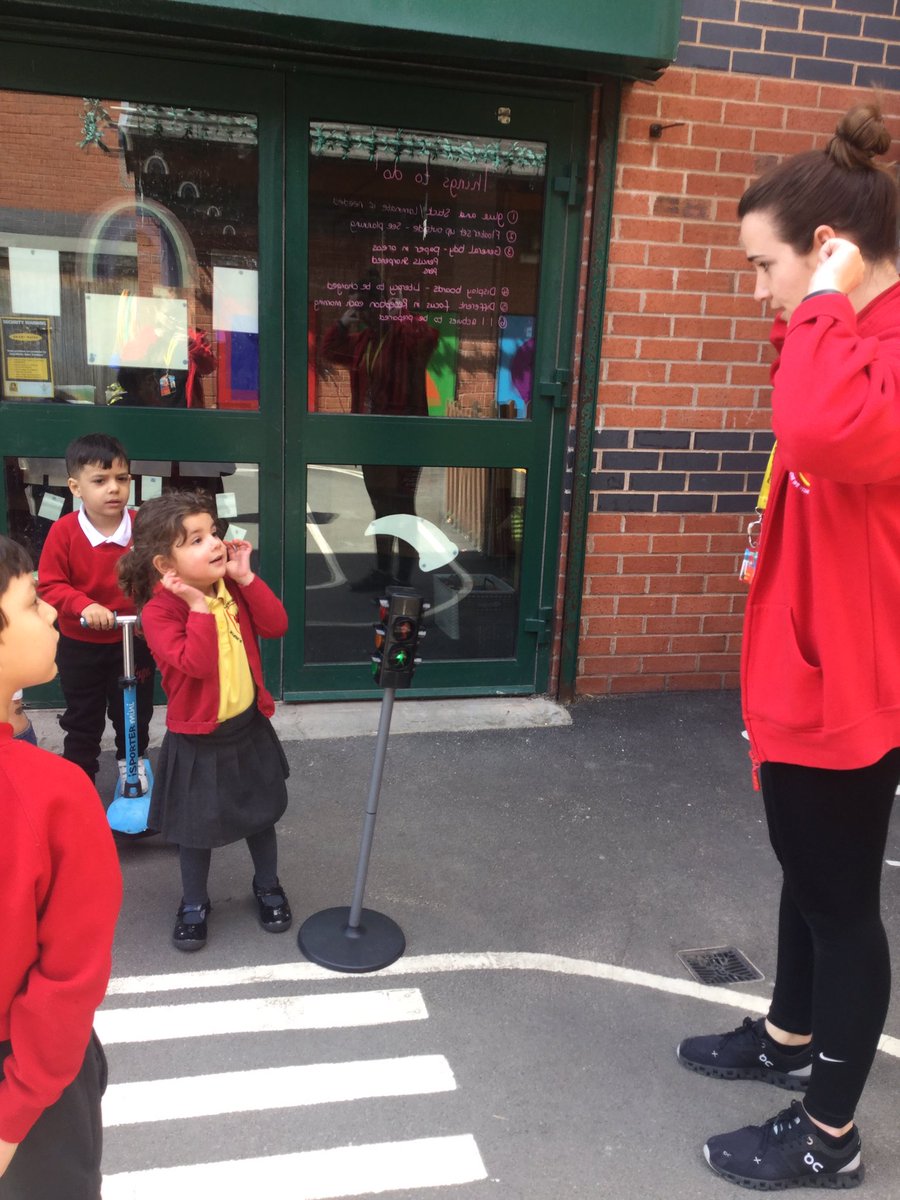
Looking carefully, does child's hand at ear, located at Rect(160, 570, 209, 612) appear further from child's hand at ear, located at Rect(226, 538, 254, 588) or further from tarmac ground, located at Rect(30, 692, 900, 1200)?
tarmac ground, located at Rect(30, 692, 900, 1200)

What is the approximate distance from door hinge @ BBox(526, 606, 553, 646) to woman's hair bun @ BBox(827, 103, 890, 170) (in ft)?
10.9

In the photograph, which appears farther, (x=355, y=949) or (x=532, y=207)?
(x=532, y=207)

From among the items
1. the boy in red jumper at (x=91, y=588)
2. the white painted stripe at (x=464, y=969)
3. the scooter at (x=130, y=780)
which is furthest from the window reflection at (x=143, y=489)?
the white painted stripe at (x=464, y=969)

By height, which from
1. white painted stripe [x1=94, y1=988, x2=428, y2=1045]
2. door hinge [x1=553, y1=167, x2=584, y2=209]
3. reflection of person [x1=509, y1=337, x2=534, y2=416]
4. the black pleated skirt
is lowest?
white painted stripe [x1=94, y1=988, x2=428, y2=1045]

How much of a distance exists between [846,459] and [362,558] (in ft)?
11.2

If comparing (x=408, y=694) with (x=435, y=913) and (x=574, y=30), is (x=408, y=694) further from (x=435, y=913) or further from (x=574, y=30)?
(x=574, y=30)

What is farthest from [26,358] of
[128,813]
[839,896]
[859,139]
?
[839,896]

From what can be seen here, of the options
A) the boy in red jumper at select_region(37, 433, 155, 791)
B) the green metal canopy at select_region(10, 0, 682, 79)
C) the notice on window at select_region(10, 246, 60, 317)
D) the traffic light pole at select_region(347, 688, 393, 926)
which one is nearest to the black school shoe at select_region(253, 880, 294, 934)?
the traffic light pole at select_region(347, 688, 393, 926)

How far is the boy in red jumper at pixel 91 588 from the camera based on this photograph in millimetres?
3566

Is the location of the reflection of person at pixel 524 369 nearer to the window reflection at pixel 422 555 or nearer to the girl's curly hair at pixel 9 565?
the window reflection at pixel 422 555

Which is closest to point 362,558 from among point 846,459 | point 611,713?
point 611,713

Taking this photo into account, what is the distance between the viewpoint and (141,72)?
13.8 ft

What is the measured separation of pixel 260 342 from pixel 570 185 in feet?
5.39

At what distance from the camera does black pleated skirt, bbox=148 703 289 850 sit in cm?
301
